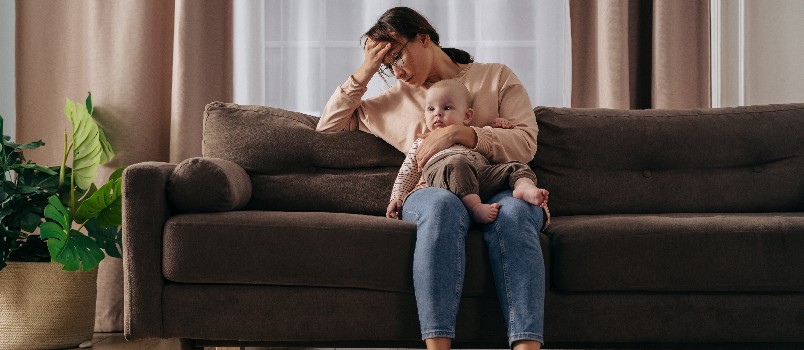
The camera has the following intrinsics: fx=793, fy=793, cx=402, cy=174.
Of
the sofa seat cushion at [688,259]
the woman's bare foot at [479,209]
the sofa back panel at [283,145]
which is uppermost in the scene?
the sofa back panel at [283,145]

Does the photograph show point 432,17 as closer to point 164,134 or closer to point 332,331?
point 164,134

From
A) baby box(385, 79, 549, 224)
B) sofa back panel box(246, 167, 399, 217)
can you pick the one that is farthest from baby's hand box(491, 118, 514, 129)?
sofa back panel box(246, 167, 399, 217)

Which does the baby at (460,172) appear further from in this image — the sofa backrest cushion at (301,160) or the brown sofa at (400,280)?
the sofa backrest cushion at (301,160)

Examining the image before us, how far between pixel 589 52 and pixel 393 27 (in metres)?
1.17

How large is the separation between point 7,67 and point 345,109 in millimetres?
1734

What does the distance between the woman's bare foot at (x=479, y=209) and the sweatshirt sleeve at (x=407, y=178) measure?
25 cm

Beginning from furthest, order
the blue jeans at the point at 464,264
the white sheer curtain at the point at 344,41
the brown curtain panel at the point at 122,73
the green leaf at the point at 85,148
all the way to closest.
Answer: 1. the white sheer curtain at the point at 344,41
2. the brown curtain panel at the point at 122,73
3. the green leaf at the point at 85,148
4. the blue jeans at the point at 464,264

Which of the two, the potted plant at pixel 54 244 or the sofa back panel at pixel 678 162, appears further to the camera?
the potted plant at pixel 54 244

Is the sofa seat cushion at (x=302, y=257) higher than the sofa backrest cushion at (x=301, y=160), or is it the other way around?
the sofa backrest cushion at (x=301, y=160)

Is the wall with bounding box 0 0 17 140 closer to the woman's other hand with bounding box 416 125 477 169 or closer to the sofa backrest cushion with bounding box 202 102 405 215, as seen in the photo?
the sofa backrest cushion with bounding box 202 102 405 215

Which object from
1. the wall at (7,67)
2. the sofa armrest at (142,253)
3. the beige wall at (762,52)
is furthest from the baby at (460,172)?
the wall at (7,67)

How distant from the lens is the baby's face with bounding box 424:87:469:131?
2.13 meters

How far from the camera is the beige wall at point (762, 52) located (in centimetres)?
305

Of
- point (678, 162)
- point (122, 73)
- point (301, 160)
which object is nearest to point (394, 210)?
point (301, 160)
